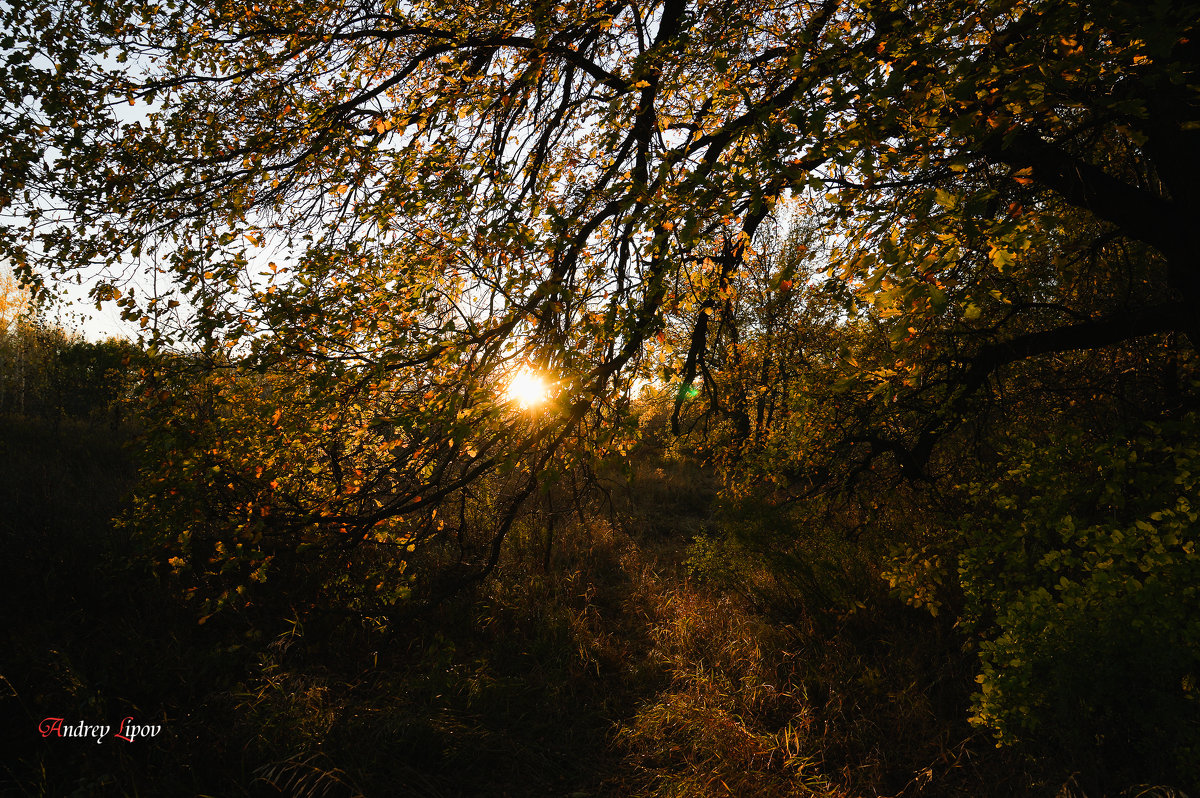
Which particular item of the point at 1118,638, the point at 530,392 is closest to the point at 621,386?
the point at 530,392

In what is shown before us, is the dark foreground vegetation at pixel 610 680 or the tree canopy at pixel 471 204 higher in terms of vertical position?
the tree canopy at pixel 471 204

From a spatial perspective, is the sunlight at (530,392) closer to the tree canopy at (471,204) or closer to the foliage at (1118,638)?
the tree canopy at (471,204)

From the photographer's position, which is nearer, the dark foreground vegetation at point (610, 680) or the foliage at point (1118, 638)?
the foliage at point (1118, 638)

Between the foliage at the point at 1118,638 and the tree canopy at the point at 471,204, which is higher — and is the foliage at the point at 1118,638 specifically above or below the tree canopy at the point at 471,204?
below

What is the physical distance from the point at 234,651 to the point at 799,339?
335 inches

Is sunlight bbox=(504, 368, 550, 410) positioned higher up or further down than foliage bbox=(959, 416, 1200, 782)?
higher up

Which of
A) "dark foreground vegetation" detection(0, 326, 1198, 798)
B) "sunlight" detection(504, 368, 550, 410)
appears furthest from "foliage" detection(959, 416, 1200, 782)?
"sunlight" detection(504, 368, 550, 410)

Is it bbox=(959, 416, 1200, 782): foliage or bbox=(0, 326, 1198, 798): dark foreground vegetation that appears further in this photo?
bbox=(0, 326, 1198, 798): dark foreground vegetation

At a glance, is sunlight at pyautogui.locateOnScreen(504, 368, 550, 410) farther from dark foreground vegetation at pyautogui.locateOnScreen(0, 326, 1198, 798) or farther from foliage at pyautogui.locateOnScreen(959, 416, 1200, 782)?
foliage at pyautogui.locateOnScreen(959, 416, 1200, 782)

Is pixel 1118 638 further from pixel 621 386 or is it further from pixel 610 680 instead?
pixel 610 680

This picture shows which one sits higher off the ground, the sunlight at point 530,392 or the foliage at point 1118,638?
the sunlight at point 530,392

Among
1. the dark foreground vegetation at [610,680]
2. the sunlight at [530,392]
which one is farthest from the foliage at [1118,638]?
the sunlight at [530,392]

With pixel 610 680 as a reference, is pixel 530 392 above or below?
above

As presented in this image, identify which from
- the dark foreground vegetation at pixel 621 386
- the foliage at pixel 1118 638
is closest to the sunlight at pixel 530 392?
the dark foreground vegetation at pixel 621 386
